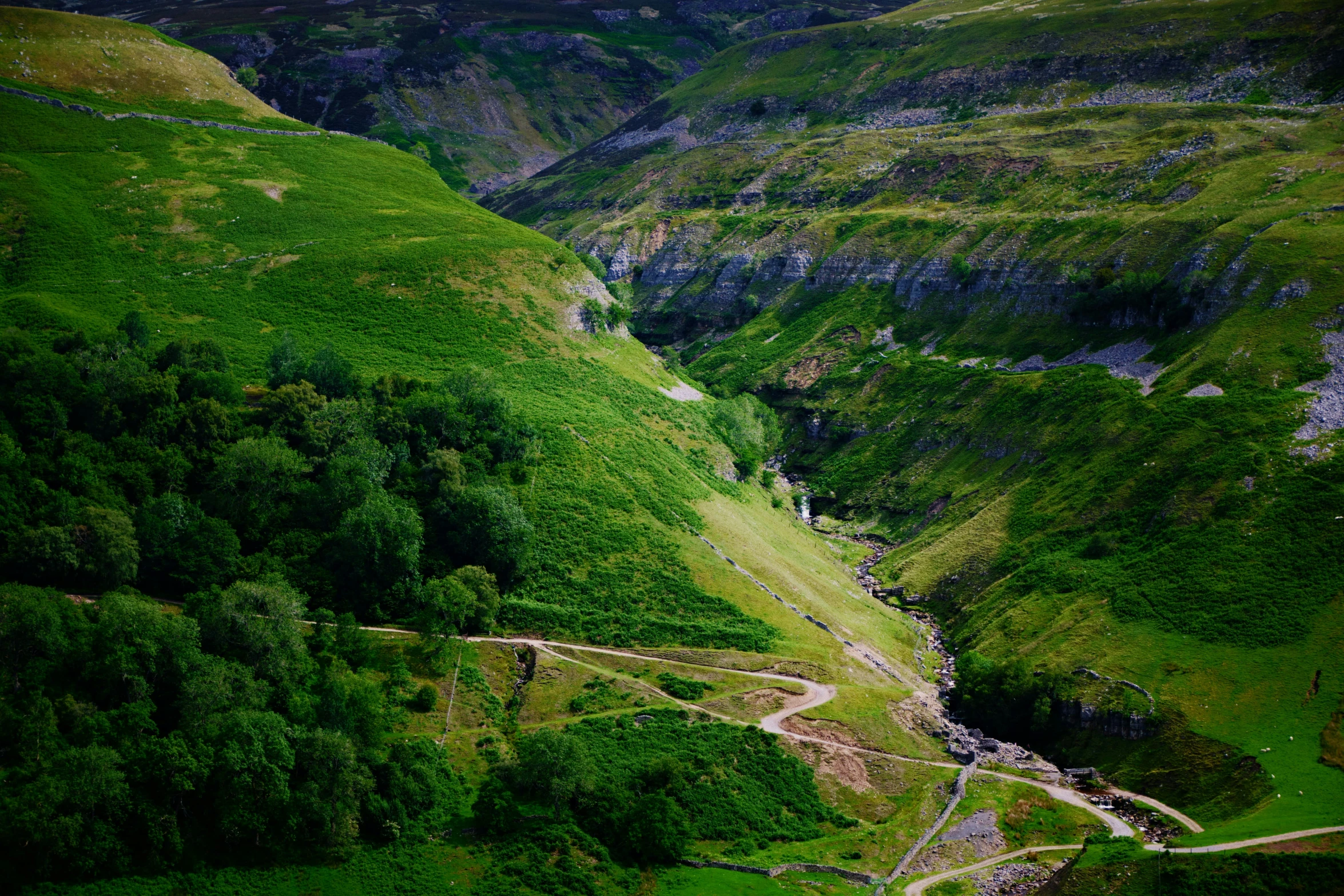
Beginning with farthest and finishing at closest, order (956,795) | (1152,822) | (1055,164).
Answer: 1. (1055,164)
2. (956,795)
3. (1152,822)

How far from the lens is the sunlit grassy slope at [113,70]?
136m

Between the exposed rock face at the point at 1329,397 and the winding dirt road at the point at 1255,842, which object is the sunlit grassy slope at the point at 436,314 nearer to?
the winding dirt road at the point at 1255,842

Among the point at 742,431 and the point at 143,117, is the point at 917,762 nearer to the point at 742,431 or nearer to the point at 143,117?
the point at 742,431

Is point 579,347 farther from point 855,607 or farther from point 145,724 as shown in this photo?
point 145,724

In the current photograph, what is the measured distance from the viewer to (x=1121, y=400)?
368ft

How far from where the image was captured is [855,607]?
101 m

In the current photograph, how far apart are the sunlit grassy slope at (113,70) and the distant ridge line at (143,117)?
1.05 metres

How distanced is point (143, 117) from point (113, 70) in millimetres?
12596

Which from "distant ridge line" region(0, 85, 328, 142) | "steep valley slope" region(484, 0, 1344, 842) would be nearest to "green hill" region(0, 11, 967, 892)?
"distant ridge line" region(0, 85, 328, 142)

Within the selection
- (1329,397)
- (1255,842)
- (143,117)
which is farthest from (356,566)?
(143,117)

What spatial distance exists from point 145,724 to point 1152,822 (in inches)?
2663

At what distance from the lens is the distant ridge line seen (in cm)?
13175

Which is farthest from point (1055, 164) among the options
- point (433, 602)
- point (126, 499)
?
point (126, 499)

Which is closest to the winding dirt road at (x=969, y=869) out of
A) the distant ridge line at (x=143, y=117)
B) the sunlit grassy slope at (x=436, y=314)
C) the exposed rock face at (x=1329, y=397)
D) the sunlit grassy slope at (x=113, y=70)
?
the sunlit grassy slope at (x=436, y=314)
